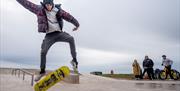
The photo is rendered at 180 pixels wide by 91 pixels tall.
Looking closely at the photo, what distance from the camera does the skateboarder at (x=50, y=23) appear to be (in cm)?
688

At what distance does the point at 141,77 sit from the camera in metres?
21.4

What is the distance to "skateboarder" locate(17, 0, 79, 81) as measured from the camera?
688 cm

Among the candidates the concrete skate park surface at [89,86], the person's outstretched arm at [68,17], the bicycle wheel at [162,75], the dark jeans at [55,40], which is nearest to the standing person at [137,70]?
the bicycle wheel at [162,75]

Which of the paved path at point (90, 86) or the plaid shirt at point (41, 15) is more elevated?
the plaid shirt at point (41, 15)

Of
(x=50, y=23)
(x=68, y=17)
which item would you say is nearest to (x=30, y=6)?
(x=50, y=23)

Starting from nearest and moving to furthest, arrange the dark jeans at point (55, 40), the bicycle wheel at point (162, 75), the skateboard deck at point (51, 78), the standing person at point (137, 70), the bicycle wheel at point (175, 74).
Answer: the dark jeans at point (55, 40) → the skateboard deck at point (51, 78) → the bicycle wheel at point (175, 74) → the bicycle wheel at point (162, 75) → the standing person at point (137, 70)

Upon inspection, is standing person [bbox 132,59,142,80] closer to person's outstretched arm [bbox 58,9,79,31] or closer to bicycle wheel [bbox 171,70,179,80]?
bicycle wheel [bbox 171,70,179,80]

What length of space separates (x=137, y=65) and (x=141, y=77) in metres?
0.98

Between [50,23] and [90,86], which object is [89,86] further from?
[50,23]

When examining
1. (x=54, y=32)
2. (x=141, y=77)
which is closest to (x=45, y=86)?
(x=54, y=32)

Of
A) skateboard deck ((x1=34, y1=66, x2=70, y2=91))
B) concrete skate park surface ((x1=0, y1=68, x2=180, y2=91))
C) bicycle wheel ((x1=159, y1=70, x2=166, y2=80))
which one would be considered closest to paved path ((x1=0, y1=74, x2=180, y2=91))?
concrete skate park surface ((x1=0, y1=68, x2=180, y2=91))

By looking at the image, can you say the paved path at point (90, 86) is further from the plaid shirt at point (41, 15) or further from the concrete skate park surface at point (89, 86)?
the plaid shirt at point (41, 15)

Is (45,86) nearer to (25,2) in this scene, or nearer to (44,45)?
(44,45)

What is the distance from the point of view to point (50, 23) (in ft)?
22.9
